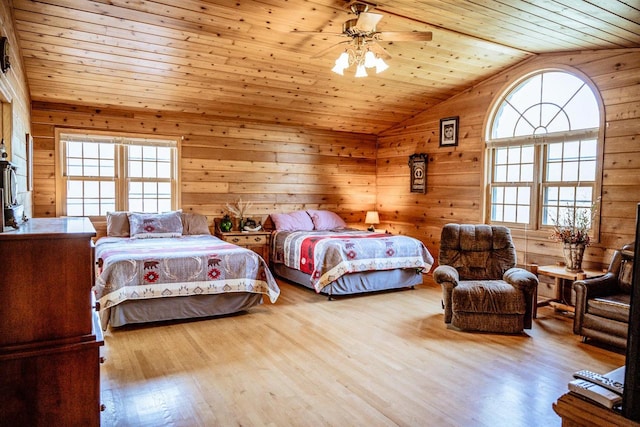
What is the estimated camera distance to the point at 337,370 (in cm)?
312

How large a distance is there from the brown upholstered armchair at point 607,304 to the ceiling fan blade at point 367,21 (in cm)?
277

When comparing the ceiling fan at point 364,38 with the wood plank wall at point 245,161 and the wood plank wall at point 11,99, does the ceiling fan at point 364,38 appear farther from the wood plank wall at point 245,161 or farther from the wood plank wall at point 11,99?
the wood plank wall at point 245,161

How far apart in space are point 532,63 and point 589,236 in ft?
6.93

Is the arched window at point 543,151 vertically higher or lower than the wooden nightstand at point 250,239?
higher

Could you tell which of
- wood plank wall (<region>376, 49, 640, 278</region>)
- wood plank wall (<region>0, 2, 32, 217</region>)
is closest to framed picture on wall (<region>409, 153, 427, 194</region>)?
wood plank wall (<region>376, 49, 640, 278</region>)

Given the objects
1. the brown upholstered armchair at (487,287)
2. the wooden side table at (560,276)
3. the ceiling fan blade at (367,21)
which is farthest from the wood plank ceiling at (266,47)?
the wooden side table at (560,276)

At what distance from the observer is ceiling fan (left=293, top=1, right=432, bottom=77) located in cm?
356

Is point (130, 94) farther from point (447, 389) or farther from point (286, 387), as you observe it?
point (447, 389)

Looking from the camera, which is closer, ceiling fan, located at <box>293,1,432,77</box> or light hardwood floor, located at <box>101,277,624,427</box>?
light hardwood floor, located at <box>101,277,624,427</box>

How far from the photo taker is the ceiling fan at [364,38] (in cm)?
356

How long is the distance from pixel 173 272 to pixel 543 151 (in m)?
4.33

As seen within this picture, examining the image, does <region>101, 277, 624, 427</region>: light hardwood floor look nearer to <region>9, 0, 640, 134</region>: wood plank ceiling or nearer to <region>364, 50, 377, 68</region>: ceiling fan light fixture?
<region>364, 50, 377, 68</region>: ceiling fan light fixture

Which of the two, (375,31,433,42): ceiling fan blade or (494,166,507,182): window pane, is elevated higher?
(375,31,433,42): ceiling fan blade

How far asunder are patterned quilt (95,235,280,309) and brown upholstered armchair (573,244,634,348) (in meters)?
2.79
